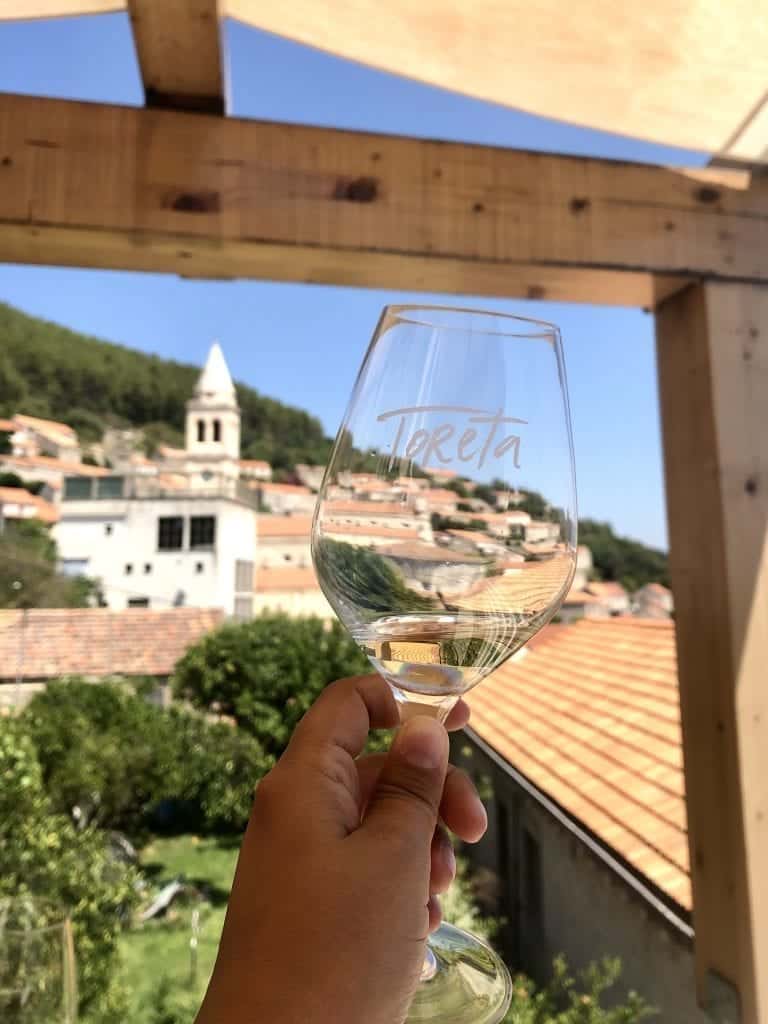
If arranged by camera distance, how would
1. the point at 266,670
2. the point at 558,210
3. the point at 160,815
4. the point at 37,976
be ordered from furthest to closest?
the point at 266,670, the point at 160,815, the point at 558,210, the point at 37,976

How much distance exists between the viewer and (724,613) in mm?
927

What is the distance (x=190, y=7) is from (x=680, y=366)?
80cm

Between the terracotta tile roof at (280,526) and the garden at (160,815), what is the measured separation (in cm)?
73

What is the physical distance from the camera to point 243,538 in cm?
307

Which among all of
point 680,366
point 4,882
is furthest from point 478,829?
point 4,882

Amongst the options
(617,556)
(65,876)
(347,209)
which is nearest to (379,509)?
(347,209)

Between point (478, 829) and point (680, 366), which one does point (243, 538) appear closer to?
point (680, 366)

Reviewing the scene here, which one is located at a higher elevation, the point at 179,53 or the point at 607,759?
the point at 179,53

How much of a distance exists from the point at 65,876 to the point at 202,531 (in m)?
1.68

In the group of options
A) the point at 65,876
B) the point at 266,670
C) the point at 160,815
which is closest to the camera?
the point at 65,876

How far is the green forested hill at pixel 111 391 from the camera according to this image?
243cm

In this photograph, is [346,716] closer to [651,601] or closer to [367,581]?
[367,581]

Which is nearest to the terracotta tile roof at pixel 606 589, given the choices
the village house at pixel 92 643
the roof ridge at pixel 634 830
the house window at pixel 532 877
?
the roof ridge at pixel 634 830

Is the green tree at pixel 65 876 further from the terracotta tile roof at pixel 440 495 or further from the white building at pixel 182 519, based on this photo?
the terracotta tile roof at pixel 440 495
